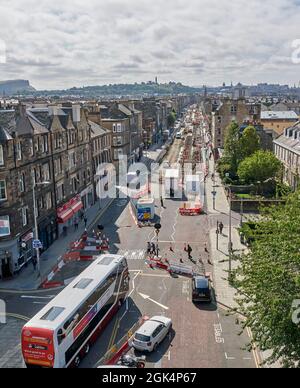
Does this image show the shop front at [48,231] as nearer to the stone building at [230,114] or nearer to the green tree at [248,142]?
the green tree at [248,142]

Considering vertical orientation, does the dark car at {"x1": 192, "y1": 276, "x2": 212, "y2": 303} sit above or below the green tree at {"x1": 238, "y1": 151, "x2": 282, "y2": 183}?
below

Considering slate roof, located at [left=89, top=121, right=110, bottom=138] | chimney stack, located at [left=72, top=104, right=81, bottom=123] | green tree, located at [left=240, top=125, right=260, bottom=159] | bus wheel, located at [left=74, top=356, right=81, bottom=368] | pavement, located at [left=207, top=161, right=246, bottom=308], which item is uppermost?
chimney stack, located at [left=72, top=104, right=81, bottom=123]

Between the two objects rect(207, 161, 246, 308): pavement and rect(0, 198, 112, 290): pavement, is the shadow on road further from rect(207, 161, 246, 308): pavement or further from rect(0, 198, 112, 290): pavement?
rect(0, 198, 112, 290): pavement

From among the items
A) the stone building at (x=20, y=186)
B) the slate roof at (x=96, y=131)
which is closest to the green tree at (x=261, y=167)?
the slate roof at (x=96, y=131)

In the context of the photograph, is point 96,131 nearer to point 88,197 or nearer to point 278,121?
point 88,197

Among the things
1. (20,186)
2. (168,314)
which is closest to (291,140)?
(20,186)

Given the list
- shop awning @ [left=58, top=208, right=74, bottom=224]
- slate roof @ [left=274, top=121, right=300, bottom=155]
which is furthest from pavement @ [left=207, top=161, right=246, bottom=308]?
shop awning @ [left=58, top=208, right=74, bottom=224]
